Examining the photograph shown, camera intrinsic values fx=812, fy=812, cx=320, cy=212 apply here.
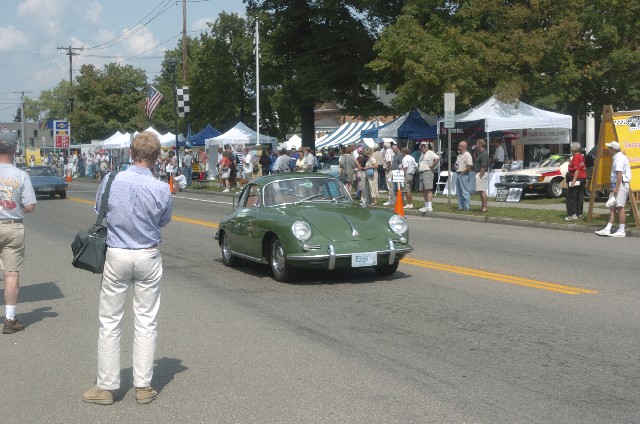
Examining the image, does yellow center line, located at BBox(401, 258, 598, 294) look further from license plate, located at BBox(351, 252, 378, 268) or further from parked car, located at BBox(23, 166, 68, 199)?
parked car, located at BBox(23, 166, 68, 199)

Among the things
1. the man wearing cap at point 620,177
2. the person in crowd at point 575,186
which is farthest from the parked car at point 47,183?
the man wearing cap at point 620,177

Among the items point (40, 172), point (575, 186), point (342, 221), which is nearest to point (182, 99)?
point (40, 172)

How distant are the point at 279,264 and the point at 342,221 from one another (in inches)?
40.1

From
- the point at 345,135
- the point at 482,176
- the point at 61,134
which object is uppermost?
the point at 61,134

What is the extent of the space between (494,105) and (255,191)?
56.6 ft

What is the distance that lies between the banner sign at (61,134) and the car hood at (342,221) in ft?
208

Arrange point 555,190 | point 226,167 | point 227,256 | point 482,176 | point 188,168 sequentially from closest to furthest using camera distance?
point 227,256 → point 482,176 → point 555,190 → point 226,167 → point 188,168

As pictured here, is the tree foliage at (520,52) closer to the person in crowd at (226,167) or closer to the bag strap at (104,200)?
the person in crowd at (226,167)

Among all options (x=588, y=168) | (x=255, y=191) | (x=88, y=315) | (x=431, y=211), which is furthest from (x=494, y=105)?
(x=88, y=315)

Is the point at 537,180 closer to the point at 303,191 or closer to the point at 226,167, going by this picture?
the point at 303,191

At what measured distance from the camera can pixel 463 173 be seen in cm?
2105

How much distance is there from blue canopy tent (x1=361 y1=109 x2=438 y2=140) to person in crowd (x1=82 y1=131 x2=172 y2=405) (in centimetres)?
2586

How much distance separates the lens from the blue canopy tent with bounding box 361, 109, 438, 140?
3117 centimetres

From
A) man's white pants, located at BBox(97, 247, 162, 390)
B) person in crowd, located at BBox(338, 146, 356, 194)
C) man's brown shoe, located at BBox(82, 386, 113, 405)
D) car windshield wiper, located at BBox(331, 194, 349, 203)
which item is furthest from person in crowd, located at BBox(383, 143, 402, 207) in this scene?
man's brown shoe, located at BBox(82, 386, 113, 405)
